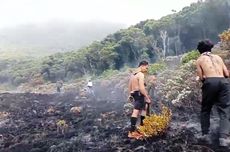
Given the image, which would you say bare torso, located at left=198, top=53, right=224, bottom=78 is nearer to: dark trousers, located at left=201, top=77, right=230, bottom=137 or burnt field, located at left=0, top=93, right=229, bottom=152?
dark trousers, located at left=201, top=77, right=230, bottom=137

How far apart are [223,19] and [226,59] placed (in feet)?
91.8

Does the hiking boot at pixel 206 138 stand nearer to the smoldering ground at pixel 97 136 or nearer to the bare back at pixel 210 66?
the smoldering ground at pixel 97 136

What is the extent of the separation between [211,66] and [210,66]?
0.6 inches

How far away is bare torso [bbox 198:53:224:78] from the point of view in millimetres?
6859

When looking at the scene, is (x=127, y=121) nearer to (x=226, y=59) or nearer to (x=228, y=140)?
(x=226, y=59)

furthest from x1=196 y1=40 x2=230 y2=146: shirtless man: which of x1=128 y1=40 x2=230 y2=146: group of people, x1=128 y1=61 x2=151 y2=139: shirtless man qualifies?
x1=128 y1=61 x2=151 y2=139: shirtless man

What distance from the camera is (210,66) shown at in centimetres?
687

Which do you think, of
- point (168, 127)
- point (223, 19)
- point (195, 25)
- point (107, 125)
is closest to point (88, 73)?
point (195, 25)

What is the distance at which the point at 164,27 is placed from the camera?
49.3 meters

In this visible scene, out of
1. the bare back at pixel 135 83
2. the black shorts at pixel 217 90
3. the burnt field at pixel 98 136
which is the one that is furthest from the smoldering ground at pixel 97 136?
the bare back at pixel 135 83

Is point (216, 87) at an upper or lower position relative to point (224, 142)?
upper

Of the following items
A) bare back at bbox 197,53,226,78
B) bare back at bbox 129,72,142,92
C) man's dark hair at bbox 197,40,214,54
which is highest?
man's dark hair at bbox 197,40,214,54

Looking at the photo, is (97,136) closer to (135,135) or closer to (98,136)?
(98,136)

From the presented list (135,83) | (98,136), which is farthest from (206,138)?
(98,136)
